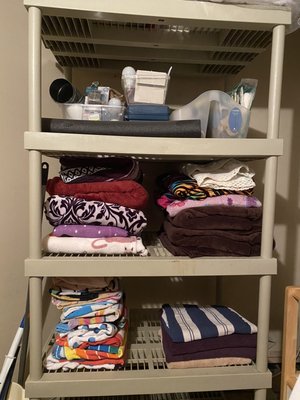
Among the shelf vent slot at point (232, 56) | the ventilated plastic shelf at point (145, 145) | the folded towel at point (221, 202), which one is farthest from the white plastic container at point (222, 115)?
the shelf vent slot at point (232, 56)

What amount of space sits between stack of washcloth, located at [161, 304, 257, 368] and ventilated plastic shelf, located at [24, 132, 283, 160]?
17.9 inches

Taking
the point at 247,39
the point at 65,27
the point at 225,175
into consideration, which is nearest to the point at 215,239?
the point at 225,175

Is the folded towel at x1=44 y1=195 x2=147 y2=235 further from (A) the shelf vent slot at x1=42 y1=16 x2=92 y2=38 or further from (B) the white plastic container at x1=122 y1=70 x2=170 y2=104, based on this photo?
(A) the shelf vent slot at x1=42 y1=16 x2=92 y2=38

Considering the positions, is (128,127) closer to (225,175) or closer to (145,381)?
(225,175)

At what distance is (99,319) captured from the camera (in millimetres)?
859

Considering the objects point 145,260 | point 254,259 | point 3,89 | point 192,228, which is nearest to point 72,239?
point 145,260

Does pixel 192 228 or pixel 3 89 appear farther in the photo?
pixel 3 89

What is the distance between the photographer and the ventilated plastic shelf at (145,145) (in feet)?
2.41

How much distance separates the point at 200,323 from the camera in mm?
903

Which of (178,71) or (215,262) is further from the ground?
(178,71)

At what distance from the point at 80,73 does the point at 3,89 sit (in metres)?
0.27

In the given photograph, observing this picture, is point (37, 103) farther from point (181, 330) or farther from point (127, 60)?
point (181, 330)

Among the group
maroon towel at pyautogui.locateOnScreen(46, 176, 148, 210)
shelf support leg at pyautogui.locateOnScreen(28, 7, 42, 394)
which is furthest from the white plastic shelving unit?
maroon towel at pyautogui.locateOnScreen(46, 176, 148, 210)

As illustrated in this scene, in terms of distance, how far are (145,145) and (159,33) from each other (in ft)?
1.35
